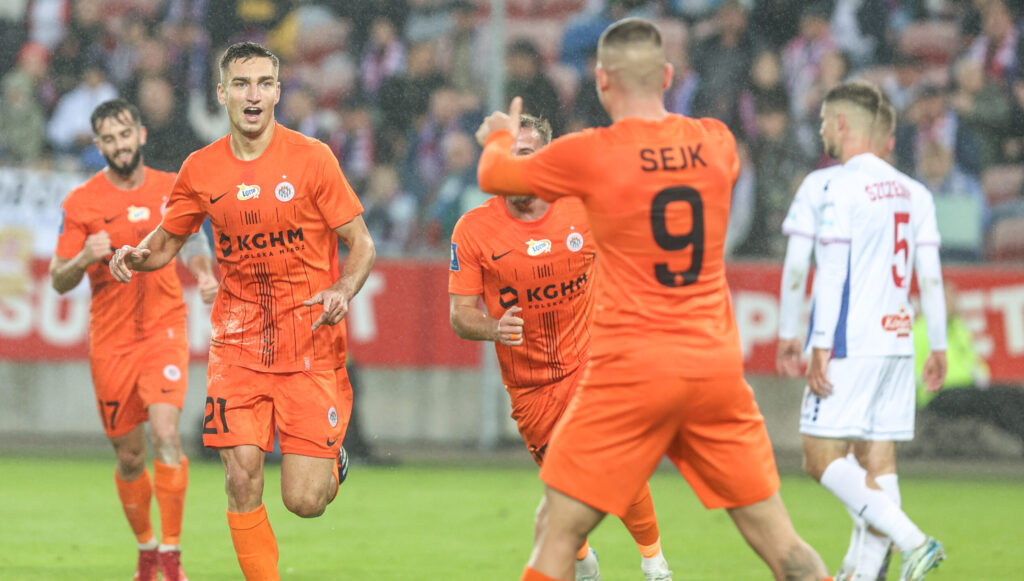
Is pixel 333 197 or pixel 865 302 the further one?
pixel 865 302

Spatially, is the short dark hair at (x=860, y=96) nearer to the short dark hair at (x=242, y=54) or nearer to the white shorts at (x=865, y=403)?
the white shorts at (x=865, y=403)

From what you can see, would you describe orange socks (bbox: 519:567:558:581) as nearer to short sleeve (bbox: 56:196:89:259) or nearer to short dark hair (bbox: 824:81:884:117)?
short dark hair (bbox: 824:81:884:117)

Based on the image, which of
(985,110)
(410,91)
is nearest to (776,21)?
(985,110)

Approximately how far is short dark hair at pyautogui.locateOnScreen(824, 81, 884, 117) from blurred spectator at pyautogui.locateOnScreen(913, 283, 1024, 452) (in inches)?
266

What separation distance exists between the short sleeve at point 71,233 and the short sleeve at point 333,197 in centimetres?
226

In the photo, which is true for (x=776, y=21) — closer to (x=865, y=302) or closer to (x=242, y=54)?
(x=865, y=302)

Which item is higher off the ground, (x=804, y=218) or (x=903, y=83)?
(x=903, y=83)

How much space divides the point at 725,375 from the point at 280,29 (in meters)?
14.0

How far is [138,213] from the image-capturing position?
7953 millimetres

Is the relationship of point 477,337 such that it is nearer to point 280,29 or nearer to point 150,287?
point 150,287

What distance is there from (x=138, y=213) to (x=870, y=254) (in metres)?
4.11

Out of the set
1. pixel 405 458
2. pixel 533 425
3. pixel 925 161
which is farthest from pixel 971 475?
pixel 533 425

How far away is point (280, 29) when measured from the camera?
695 inches

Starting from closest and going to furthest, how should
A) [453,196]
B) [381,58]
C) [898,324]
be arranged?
[898,324] < [453,196] < [381,58]
